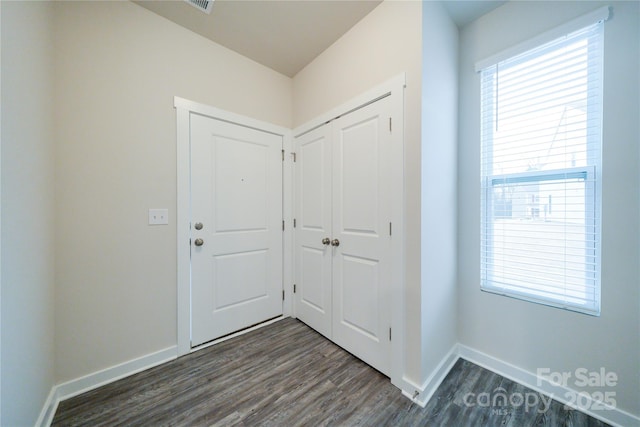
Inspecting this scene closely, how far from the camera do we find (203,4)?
1623mm

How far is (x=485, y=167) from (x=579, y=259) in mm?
779

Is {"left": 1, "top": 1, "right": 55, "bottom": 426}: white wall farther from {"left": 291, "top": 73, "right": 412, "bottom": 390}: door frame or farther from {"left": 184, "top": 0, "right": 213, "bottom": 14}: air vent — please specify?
{"left": 291, "top": 73, "right": 412, "bottom": 390}: door frame

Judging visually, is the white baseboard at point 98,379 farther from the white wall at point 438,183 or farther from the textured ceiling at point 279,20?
the textured ceiling at point 279,20

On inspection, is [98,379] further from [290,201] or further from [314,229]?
[290,201]

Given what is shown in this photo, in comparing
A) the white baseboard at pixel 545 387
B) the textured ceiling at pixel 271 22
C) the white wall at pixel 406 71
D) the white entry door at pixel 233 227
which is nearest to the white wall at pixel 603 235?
the white baseboard at pixel 545 387

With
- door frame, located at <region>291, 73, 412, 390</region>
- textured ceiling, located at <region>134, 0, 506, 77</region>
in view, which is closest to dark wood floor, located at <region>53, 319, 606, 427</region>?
door frame, located at <region>291, 73, 412, 390</region>

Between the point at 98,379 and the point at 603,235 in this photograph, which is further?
the point at 98,379

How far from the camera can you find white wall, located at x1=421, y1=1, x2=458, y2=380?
1.42m

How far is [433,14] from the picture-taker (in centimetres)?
147

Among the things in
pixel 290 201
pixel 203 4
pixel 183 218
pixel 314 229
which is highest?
pixel 203 4

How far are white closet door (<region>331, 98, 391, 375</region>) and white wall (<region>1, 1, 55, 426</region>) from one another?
1.76 metres

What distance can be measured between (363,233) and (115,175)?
1828 millimetres

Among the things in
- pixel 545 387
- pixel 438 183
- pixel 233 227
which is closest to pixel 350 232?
pixel 438 183

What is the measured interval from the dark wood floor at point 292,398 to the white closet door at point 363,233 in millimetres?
231
